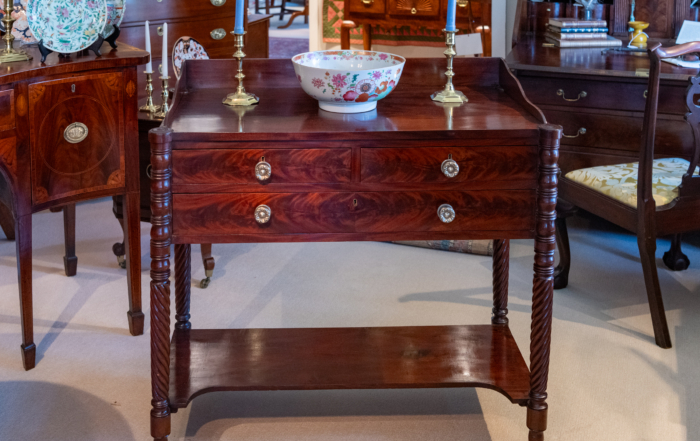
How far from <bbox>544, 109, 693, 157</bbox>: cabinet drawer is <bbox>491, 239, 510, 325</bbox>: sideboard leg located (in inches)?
37.0

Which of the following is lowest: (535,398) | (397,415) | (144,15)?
(397,415)

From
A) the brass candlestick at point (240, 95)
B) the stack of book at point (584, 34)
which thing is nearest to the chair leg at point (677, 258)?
the stack of book at point (584, 34)

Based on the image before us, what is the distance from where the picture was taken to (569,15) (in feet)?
11.5

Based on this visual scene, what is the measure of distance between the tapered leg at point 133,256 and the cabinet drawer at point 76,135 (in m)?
0.09

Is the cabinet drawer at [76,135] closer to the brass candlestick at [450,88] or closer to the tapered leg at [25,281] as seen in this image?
the tapered leg at [25,281]

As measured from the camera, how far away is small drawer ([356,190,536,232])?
1806 mm

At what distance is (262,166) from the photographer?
1757 mm

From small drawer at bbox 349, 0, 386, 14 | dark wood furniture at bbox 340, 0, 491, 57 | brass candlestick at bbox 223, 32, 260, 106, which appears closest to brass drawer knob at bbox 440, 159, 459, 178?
brass candlestick at bbox 223, 32, 260, 106

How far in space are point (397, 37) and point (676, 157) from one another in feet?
7.10

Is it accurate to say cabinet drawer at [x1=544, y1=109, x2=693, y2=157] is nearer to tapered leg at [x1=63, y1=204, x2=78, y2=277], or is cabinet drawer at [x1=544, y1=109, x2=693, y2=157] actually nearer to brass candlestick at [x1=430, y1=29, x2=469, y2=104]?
brass candlestick at [x1=430, y1=29, x2=469, y2=104]

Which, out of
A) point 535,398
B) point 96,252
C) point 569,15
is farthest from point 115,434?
point 569,15

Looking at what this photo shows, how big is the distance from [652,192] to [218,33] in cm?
222

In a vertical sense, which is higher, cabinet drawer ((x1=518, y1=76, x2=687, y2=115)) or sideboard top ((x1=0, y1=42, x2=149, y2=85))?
sideboard top ((x1=0, y1=42, x2=149, y2=85))

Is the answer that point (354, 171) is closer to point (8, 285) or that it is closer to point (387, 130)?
point (387, 130)
